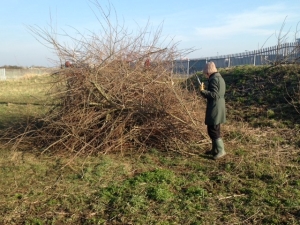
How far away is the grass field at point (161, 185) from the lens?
3740 millimetres

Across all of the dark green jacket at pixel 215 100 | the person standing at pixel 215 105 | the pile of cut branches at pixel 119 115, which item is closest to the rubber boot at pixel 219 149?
the person standing at pixel 215 105

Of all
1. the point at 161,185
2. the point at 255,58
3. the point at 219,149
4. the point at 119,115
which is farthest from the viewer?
the point at 255,58

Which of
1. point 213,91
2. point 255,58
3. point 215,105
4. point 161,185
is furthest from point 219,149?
point 255,58

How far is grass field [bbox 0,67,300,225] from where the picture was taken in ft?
12.3

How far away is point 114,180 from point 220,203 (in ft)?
5.10

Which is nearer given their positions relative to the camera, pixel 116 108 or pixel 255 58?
pixel 116 108

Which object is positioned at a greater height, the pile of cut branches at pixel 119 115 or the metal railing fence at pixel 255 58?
the metal railing fence at pixel 255 58

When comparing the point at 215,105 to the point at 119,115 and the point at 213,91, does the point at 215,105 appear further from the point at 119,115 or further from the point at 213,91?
the point at 119,115

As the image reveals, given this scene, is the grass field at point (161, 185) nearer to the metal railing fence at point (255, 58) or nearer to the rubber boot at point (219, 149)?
the rubber boot at point (219, 149)

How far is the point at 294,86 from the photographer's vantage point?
9328 millimetres

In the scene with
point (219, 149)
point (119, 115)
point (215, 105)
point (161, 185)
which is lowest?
point (161, 185)

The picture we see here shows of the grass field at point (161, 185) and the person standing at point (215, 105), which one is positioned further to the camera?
the person standing at point (215, 105)

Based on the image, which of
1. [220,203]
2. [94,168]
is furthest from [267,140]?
[94,168]

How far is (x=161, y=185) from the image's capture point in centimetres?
452
